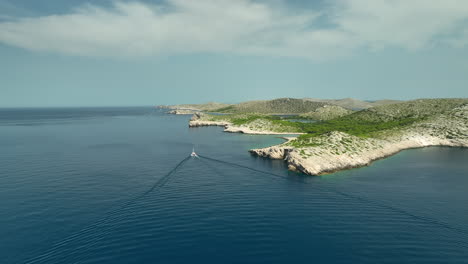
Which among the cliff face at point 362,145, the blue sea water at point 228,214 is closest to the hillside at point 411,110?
the cliff face at point 362,145

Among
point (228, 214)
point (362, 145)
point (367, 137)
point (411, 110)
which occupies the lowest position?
point (228, 214)

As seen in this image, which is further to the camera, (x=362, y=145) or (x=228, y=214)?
(x=362, y=145)

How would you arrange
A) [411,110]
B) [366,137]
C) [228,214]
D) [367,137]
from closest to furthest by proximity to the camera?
1. [228,214]
2. [366,137]
3. [367,137]
4. [411,110]

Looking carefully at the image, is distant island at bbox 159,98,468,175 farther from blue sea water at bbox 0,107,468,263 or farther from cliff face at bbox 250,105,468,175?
blue sea water at bbox 0,107,468,263

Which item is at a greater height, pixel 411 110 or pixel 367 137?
pixel 411 110

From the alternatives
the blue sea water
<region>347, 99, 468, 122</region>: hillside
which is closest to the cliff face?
the blue sea water

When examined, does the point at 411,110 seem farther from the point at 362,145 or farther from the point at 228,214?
the point at 228,214

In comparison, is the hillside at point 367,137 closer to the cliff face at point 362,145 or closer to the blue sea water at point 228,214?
the cliff face at point 362,145

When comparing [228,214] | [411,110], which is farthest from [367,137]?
[411,110]
